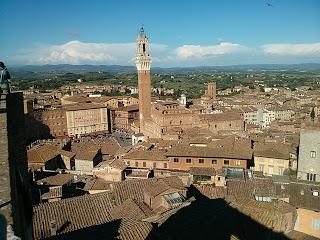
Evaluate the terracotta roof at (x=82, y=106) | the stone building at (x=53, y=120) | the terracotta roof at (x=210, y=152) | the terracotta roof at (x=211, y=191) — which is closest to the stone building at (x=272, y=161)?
the terracotta roof at (x=210, y=152)

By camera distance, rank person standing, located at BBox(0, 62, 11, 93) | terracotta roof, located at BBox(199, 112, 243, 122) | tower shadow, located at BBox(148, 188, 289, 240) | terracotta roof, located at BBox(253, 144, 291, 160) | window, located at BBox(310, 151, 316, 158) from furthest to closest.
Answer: terracotta roof, located at BBox(199, 112, 243, 122) → terracotta roof, located at BBox(253, 144, 291, 160) → window, located at BBox(310, 151, 316, 158) → tower shadow, located at BBox(148, 188, 289, 240) → person standing, located at BBox(0, 62, 11, 93)

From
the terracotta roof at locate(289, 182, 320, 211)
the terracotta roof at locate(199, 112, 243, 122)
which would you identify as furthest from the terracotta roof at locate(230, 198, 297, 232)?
the terracotta roof at locate(199, 112, 243, 122)

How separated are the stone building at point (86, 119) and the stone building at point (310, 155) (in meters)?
59.2

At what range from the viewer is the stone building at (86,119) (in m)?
78.6

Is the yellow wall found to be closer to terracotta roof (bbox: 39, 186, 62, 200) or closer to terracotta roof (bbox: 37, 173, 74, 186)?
terracotta roof (bbox: 37, 173, 74, 186)

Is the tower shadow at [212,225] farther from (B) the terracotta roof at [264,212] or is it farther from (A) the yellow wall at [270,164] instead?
(A) the yellow wall at [270,164]

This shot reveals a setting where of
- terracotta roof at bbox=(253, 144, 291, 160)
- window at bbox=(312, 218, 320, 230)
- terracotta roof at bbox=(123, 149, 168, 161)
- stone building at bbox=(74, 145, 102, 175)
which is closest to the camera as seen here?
window at bbox=(312, 218, 320, 230)

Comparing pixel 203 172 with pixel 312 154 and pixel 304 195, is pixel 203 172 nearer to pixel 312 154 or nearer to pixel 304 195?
pixel 312 154

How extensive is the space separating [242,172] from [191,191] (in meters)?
7.60

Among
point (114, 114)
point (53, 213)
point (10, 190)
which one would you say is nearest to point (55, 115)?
point (114, 114)

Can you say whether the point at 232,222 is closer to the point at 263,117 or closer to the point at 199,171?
the point at 199,171

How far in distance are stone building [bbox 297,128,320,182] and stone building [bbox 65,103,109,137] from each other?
2331 inches

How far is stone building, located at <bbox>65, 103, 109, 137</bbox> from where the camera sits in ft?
258

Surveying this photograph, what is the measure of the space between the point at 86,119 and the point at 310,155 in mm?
60297
